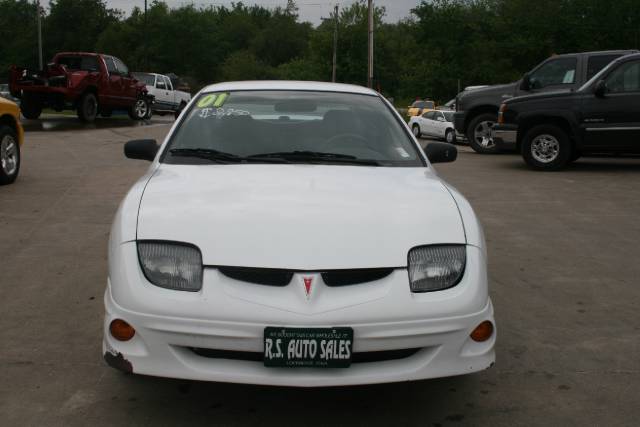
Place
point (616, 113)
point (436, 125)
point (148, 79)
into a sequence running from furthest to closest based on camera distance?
point (148, 79)
point (436, 125)
point (616, 113)

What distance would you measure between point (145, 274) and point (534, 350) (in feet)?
6.88

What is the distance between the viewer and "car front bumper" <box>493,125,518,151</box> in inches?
527

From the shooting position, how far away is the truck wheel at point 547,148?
41.1 ft

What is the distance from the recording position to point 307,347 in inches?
116

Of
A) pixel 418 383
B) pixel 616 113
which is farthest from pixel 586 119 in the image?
pixel 418 383

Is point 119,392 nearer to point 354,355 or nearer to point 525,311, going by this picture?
point 354,355

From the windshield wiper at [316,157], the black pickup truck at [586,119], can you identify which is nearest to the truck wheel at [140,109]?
the black pickup truck at [586,119]

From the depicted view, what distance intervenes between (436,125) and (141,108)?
32.1 ft

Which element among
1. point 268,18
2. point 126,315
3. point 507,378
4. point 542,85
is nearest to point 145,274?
point 126,315

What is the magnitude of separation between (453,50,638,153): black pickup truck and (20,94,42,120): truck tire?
475 inches

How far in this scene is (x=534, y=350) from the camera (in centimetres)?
418

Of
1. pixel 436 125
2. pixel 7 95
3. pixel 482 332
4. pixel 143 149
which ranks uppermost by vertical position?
pixel 143 149

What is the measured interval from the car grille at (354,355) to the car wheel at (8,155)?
24.3 ft

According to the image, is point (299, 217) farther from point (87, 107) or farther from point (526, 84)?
point (87, 107)
